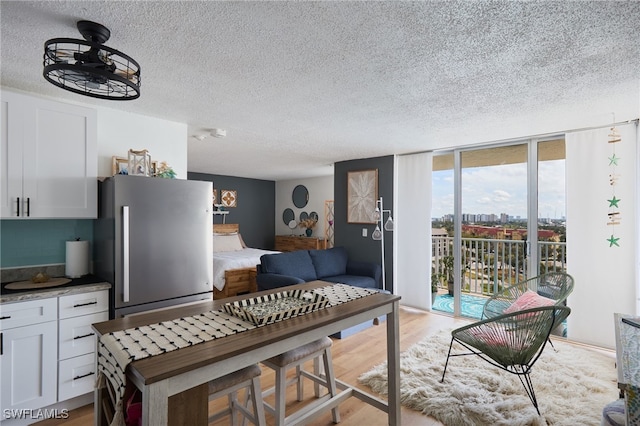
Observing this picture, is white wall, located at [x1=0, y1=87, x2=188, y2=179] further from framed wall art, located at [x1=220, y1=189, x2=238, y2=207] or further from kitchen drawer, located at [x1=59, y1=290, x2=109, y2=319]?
framed wall art, located at [x1=220, y1=189, x2=238, y2=207]

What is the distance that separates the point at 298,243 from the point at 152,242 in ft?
18.2

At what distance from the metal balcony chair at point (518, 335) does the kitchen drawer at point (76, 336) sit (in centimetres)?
278

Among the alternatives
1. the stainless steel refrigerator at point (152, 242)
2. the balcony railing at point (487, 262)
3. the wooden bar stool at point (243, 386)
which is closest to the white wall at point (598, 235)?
the balcony railing at point (487, 262)

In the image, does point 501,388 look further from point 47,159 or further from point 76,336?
point 47,159

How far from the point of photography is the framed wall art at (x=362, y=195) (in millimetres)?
5215

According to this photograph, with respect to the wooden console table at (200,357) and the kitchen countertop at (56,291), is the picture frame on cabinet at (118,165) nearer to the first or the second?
the kitchen countertop at (56,291)

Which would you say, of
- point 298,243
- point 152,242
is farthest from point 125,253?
point 298,243

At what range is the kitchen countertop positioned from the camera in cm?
210

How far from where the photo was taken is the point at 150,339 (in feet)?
4.31

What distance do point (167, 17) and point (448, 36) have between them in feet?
4.62

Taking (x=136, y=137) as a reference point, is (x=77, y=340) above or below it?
below

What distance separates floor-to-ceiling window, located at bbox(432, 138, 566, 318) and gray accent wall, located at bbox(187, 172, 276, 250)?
15.5 ft

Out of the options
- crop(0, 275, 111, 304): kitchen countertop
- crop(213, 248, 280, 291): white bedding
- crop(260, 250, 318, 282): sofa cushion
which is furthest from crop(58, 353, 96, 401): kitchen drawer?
crop(213, 248, 280, 291): white bedding

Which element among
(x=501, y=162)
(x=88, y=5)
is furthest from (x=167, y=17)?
(x=501, y=162)
